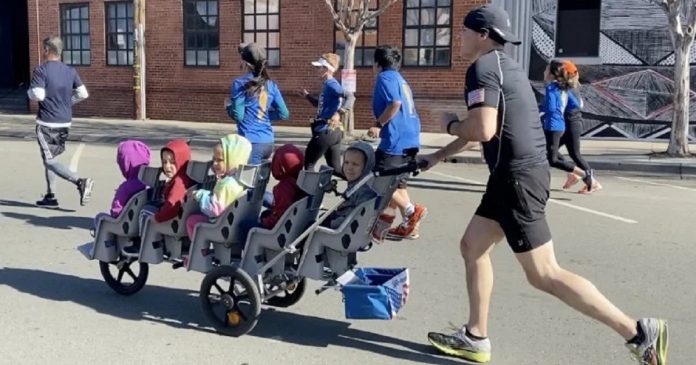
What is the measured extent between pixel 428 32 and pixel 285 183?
14.4 m

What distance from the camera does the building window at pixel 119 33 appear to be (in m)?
22.3

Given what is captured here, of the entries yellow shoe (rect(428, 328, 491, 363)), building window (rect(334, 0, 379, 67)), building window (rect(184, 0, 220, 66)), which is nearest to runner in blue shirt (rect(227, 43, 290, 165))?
yellow shoe (rect(428, 328, 491, 363))

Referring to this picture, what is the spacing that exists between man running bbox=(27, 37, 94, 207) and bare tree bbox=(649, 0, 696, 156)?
393 inches

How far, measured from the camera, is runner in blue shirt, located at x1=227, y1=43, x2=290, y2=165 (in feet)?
22.2

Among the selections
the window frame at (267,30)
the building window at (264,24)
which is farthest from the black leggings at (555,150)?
the building window at (264,24)

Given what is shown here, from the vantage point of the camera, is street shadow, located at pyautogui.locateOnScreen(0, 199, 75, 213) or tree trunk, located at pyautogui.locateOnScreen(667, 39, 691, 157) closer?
street shadow, located at pyautogui.locateOnScreen(0, 199, 75, 213)

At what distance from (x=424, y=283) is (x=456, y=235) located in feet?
6.02

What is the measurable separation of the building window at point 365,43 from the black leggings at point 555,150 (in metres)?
9.65

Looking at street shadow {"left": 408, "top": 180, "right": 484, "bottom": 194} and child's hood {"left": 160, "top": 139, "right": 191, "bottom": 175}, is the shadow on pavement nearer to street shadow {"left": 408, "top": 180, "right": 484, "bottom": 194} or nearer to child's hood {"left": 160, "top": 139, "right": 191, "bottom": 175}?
child's hood {"left": 160, "top": 139, "right": 191, "bottom": 175}

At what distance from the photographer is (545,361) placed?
440 cm

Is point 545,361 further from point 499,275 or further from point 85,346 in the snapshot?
point 85,346

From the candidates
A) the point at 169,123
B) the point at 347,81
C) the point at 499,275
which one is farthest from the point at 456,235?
the point at 169,123

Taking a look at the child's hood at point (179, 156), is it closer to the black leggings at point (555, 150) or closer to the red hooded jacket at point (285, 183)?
the red hooded jacket at point (285, 183)

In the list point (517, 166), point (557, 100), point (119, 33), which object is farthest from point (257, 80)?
point (119, 33)
